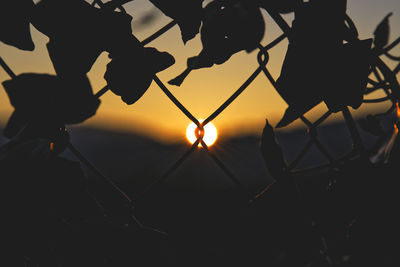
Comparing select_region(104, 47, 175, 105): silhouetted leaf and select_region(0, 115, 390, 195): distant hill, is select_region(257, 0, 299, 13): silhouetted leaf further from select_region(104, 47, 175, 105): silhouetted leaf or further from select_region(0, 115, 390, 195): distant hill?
select_region(0, 115, 390, 195): distant hill

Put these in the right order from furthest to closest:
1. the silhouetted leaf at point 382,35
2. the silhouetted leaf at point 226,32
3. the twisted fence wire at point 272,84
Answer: the silhouetted leaf at point 382,35 < the twisted fence wire at point 272,84 < the silhouetted leaf at point 226,32

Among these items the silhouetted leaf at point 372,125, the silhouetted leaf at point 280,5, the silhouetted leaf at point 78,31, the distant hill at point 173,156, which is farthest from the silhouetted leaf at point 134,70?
the distant hill at point 173,156

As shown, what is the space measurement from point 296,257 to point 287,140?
4.78 meters

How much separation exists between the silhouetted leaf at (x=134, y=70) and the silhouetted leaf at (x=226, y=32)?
0.05 meters

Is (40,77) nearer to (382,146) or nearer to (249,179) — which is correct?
(382,146)

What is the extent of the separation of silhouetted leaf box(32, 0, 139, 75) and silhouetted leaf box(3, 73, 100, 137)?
0.06 meters

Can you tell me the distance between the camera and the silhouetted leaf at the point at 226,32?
1.36ft

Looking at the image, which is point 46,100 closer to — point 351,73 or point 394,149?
point 351,73

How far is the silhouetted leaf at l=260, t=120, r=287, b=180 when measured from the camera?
59 cm

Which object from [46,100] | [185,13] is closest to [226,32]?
[185,13]

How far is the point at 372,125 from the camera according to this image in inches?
26.7

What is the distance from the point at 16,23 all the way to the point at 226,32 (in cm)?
25

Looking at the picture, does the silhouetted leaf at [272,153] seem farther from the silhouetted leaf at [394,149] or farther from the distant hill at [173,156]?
the distant hill at [173,156]

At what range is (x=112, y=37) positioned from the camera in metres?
0.49
